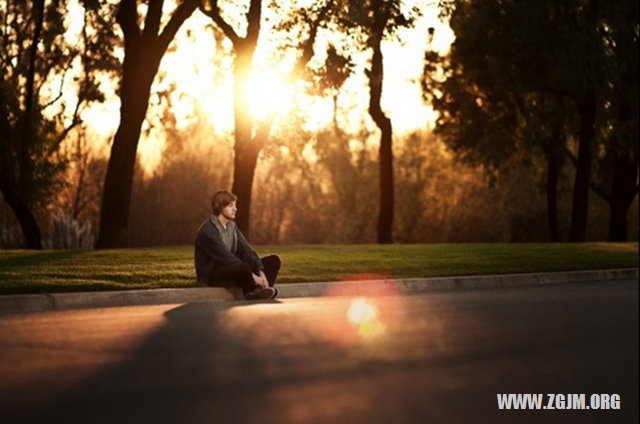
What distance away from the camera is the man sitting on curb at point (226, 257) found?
17.6 m

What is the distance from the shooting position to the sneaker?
17.7 metres

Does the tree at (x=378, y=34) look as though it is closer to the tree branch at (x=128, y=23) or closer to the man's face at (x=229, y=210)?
the tree branch at (x=128, y=23)

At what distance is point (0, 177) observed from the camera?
3525 cm

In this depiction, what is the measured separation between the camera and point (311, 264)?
24766 millimetres

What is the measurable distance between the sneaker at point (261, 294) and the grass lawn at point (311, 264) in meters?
1.45

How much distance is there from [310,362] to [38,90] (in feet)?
117

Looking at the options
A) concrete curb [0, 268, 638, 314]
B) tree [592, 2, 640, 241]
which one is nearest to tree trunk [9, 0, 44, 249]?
concrete curb [0, 268, 638, 314]

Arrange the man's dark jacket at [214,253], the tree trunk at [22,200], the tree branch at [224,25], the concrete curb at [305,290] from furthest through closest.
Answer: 1. the tree branch at [224,25]
2. the tree trunk at [22,200]
3. the man's dark jacket at [214,253]
4. the concrete curb at [305,290]

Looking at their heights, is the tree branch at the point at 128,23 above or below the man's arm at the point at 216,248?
above

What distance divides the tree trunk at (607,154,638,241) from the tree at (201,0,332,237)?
700 inches

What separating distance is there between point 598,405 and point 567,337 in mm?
4282

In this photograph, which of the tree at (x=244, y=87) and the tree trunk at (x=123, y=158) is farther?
the tree at (x=244, y=87)

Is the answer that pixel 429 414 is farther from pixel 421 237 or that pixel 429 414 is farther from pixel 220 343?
pixel 421 237

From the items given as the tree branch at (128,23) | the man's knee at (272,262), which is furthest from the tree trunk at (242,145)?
the man's knee at (272,262)
